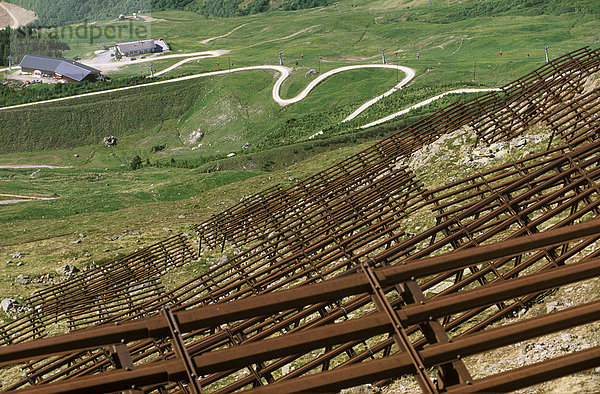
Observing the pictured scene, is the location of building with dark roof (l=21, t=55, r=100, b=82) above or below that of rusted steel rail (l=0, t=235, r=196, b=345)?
above

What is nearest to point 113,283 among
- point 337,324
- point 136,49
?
point 337,324

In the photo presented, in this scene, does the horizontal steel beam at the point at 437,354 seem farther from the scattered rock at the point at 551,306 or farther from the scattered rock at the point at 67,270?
the scattered rock at the point at 67,270

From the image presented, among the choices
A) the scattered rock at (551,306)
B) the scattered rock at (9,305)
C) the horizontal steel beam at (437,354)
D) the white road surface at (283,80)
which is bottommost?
the scattered rock at (551,306)

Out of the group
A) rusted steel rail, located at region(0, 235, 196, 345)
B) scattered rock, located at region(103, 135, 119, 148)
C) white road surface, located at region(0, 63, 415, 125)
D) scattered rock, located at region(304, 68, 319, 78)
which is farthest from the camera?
scattered rock, located at region(304, 68, 319, 78)

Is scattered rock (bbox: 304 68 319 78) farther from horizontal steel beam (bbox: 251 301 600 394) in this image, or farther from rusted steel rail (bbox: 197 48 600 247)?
horizontal steel beam (bbox: 251 301 600 394)

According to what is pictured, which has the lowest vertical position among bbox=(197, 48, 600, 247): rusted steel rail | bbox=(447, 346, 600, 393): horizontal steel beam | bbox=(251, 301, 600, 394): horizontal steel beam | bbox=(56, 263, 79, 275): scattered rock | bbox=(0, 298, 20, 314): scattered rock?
bbox=(447, 346, 600, 393): horizontal steel beam

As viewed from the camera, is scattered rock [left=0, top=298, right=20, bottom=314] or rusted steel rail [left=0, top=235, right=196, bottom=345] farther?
scattered rock [left=0, top=298, right=20, bottom=314]

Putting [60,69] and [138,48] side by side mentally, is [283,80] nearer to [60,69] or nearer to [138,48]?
[60,69]

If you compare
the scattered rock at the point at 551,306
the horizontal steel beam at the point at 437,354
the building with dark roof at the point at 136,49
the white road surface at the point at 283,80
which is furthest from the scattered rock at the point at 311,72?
the horizontal steel beam at the point at 437,354

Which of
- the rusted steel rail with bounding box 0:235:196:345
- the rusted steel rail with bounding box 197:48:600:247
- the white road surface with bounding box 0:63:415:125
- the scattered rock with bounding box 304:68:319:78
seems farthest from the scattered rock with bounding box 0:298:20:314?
the scattered rock with bounding box 304:68:319:78
